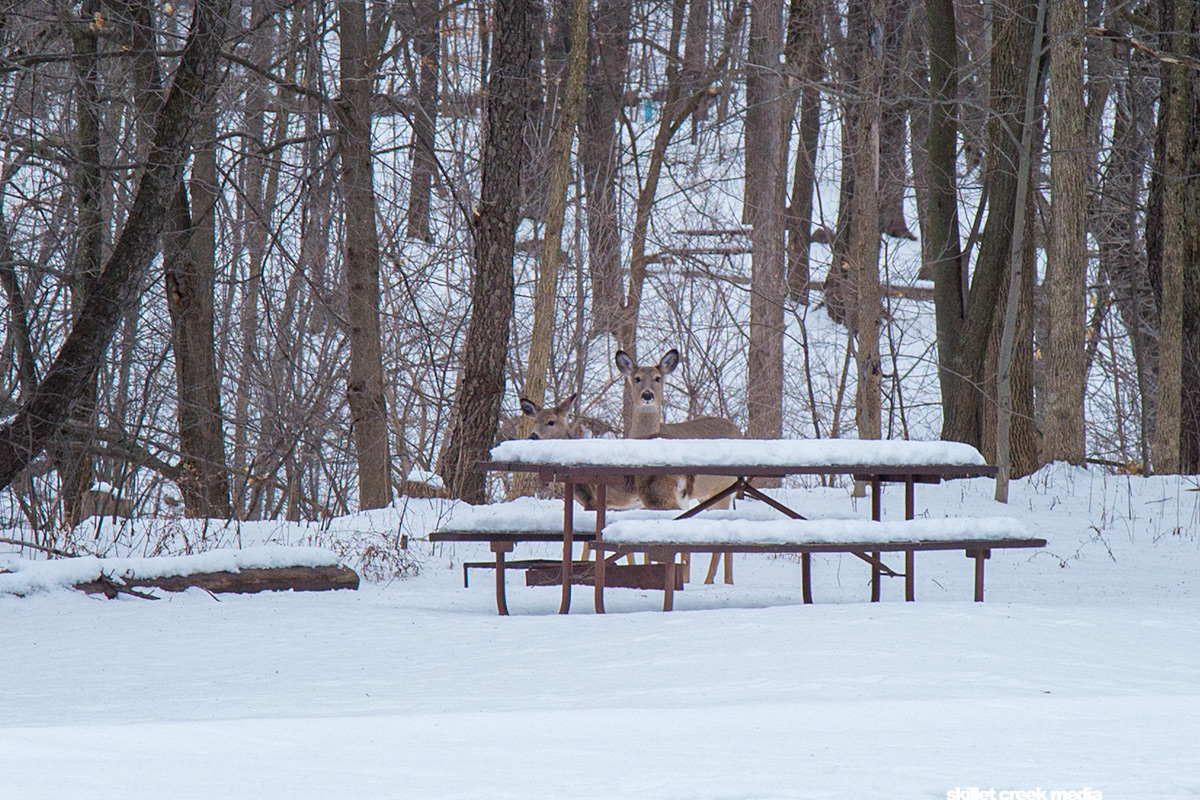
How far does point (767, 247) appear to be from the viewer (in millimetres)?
20859

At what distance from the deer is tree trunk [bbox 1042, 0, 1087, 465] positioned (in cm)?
477

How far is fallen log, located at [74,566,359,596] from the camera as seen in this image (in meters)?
7.99

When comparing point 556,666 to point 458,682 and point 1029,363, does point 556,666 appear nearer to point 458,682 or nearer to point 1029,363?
point 458,682

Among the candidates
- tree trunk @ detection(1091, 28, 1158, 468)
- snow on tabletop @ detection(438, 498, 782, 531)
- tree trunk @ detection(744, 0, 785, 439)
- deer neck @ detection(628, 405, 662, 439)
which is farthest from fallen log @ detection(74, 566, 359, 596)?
tree trunk @ detection(1091, 28, 1158, 468)

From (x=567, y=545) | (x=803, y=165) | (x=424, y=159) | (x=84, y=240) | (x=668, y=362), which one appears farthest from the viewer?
(x=803, y=165)

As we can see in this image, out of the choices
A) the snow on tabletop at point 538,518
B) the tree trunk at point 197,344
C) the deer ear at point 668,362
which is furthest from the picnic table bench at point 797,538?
the tree trunk at point 197,344

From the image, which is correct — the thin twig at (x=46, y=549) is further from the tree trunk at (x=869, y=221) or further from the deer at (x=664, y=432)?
the tree trunk at (x=869, y=221)

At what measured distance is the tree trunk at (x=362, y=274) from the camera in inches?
559

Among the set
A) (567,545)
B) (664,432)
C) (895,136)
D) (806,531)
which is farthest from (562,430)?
(895,136)

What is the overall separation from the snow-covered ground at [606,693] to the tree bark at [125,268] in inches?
81.3

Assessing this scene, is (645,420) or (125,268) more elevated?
(125,268)

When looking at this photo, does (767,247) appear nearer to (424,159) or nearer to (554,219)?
(424,159)

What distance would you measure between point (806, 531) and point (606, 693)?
2.76 metres

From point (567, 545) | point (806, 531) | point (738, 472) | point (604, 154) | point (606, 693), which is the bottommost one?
point (606, 693)
